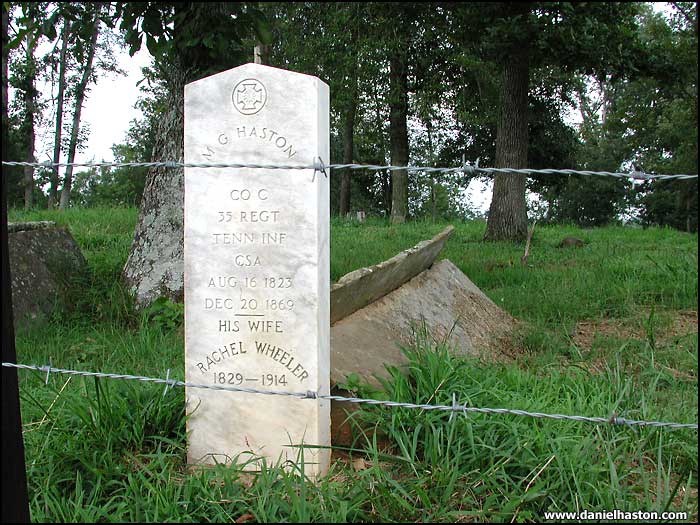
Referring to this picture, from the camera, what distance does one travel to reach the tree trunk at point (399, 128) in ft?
50.5

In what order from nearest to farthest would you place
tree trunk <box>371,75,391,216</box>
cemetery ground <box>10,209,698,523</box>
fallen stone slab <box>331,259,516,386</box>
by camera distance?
1. cemetery ground <box>10,209,698,523</box>
2. fallen stone slab <box>331,259,516,386</box>
3. tree trunk <box>371,75,391,216</box>

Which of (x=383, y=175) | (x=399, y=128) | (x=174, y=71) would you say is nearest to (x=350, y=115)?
(x=399, y=128)

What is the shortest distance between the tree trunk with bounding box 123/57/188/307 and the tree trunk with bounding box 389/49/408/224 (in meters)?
9.55

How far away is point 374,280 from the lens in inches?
159

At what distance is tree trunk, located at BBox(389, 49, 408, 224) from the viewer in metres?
15.4

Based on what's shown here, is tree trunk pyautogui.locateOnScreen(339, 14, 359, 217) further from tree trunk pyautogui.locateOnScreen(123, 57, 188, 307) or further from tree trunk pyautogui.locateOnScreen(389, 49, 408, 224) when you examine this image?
tree trunk pyautogui.locateOnScreen(123, 57, 188, 307)

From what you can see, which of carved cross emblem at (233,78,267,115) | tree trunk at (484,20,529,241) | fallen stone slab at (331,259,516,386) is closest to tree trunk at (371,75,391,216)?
tree trunk at (484,20,529,241)

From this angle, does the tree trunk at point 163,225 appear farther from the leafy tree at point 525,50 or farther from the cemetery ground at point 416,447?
the leafy tree at point 525,50

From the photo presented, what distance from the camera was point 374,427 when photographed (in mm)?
2793

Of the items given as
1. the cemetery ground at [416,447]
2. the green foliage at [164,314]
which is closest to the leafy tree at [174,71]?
the green foliage at [164,314]

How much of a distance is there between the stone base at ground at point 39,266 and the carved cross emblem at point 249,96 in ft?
9.98

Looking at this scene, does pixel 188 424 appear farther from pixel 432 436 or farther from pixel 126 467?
pixel 432 436

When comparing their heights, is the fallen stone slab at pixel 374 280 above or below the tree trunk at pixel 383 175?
below

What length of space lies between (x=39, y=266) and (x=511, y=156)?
27.5ft
